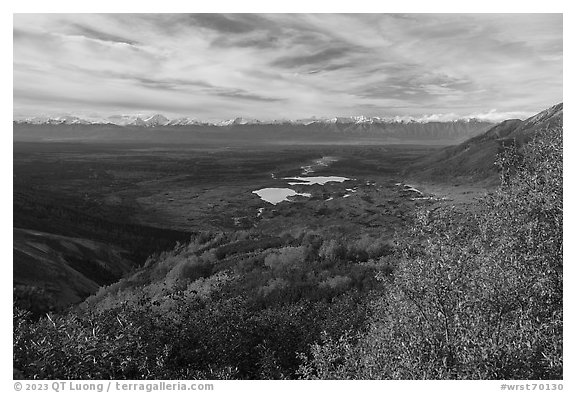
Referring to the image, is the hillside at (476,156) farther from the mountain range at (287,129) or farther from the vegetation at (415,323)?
the vegetation at (415,323)

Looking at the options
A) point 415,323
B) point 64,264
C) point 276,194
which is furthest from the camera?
point 276,194

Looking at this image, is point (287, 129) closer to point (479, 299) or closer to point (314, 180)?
point (314, 180)

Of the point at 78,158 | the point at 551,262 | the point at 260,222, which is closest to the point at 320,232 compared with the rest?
the point at 260,222

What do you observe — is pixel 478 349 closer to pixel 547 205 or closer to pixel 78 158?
pixel 547 205

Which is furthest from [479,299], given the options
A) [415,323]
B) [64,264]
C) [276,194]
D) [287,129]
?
[64,264]

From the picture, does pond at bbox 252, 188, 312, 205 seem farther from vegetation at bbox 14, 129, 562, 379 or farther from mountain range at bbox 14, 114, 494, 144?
vegetation at bbox 14, 129, 562, 379

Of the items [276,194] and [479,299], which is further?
[276,194]

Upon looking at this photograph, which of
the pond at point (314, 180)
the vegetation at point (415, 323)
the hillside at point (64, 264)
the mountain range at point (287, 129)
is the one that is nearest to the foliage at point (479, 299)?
the vegetation at point (415, 323)

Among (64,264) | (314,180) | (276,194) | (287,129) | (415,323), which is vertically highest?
(287,129)
